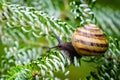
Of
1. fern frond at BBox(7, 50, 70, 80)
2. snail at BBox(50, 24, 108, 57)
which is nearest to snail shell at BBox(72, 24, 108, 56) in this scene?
snail at BBox(50, 24, 108, 57)

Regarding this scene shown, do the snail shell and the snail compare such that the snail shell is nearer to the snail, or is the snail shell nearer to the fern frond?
the snail

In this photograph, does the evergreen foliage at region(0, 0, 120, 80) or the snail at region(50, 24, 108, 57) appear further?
the snail at region(50, 24, 108, 57)

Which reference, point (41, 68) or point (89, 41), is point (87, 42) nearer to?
point (89, 41)

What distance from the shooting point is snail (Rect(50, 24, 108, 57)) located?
0.86 meters

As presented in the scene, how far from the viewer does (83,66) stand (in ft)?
3.56

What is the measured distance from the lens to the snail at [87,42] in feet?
2.83

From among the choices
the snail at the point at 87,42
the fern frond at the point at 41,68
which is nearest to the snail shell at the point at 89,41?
the snail at the point at 87,42

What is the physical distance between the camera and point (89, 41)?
2.93 feet

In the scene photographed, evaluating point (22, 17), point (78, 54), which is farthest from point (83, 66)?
point (22, 17)

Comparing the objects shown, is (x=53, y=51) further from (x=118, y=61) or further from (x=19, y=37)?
(x=19, y=37)

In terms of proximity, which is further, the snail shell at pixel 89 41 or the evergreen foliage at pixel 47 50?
the snail shell at pixel 89 41

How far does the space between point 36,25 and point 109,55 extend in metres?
0.20

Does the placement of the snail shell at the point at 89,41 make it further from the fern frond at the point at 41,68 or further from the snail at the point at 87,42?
the fern frond at the point at 41,68

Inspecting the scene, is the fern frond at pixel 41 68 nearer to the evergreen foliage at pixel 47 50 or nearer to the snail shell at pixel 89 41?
the evergreen foliage at pixel 47 50
